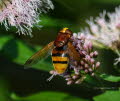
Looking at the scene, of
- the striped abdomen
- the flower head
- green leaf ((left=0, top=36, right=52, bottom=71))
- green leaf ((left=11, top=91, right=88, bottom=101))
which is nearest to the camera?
the striped abdomen

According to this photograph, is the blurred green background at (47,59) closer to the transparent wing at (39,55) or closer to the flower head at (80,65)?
the flower head at (80,65)

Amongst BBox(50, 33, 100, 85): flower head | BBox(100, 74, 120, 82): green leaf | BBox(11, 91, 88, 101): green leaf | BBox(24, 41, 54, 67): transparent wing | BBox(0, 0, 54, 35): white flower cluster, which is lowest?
BBox(11, 91, 88, 101): green leaf

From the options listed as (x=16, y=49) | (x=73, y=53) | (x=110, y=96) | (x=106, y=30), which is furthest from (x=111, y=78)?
(x=16, y=49)

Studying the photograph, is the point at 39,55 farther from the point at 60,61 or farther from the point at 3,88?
the point at 3,88

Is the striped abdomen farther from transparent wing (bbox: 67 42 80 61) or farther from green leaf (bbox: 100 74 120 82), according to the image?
green leaf (bbox: 100 74 120 82)

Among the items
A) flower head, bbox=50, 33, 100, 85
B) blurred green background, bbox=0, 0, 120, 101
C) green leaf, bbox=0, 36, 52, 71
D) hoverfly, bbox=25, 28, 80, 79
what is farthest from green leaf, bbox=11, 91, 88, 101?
hoverfly, bbox=25, 28, 80, 79
